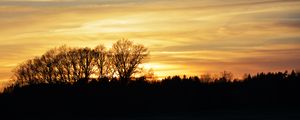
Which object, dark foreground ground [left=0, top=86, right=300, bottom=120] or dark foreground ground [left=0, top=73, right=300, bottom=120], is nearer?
dark foreground ground [left=0, top=86, right=300, bottom=120]

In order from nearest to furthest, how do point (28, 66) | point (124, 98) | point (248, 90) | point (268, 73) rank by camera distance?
point (124, 98) → point (248, 90) → point (268, 73) → point (28, 66)

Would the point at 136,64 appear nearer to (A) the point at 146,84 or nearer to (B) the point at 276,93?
(A) the point at 146,84

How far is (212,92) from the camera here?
94438 millimetres

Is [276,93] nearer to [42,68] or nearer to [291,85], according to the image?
[291,85]

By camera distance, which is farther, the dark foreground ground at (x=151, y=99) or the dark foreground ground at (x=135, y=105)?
the dark foreground ground at (x=151, y=99)

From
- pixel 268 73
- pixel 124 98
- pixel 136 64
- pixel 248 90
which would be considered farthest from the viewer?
pixel 136 64

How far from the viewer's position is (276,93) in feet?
307

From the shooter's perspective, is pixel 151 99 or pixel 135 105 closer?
pixel 135 105

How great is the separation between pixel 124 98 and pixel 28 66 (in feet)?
117

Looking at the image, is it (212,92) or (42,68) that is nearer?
(212,92)

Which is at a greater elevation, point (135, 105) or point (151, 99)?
point (151, 99)

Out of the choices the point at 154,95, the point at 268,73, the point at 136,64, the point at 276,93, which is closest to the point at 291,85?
the point at 276,93

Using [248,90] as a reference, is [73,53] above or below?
above

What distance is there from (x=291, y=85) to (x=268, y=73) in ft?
30.4
